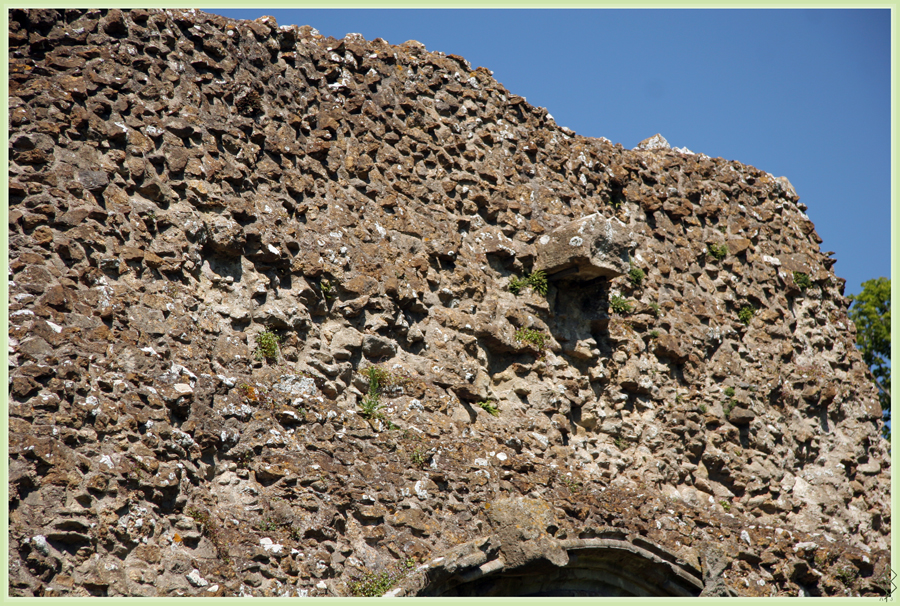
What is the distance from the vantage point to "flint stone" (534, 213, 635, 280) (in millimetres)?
8945

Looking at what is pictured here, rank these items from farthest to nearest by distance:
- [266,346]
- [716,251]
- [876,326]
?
[876,326], [716,251], [266,346]

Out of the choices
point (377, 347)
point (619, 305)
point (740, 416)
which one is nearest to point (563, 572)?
point (377, 347)

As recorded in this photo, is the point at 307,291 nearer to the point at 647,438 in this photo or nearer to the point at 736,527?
the point at 647,438

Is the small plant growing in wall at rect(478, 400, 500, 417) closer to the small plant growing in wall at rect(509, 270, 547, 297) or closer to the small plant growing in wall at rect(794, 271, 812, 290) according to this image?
the small plant growing in wall at rect(509, 270, 547, 297)

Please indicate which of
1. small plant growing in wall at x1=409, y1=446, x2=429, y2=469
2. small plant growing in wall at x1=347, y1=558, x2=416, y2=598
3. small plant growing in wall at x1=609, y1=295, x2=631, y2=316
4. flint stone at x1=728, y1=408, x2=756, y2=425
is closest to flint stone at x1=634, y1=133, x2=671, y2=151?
small plant growing in wall at x1=609, y1=295, x2=631, y2=316

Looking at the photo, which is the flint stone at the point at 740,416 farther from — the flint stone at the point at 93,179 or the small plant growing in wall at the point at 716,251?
the flint stone at the point at 93,179

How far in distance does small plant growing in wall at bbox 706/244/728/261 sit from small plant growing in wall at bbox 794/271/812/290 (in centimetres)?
126

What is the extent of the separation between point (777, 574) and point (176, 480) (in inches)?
246

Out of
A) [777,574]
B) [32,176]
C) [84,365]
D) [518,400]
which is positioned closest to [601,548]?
[518,400]

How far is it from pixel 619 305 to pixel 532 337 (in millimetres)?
1413

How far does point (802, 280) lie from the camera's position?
11.4m

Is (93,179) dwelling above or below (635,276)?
below

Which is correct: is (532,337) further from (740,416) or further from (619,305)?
(740,416)

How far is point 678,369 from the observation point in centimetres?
993
